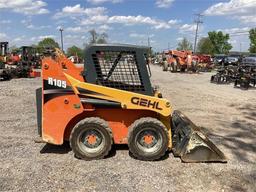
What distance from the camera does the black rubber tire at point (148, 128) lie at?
6.86m

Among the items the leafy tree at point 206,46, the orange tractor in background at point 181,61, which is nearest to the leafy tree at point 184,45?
the leafy tree at point 206,46

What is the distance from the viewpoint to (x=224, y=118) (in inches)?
448

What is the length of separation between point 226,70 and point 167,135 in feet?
61.3

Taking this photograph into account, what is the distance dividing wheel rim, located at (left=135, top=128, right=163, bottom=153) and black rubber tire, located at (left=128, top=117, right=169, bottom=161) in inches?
1.6

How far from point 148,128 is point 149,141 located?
0.82 feet

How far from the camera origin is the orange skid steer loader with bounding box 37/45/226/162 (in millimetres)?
6859

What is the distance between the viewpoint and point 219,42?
300 feet

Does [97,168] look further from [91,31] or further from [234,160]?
[91,31]

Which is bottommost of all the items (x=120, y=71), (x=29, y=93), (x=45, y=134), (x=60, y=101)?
(x=29, y=93)

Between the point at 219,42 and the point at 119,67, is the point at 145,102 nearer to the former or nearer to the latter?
the point at 119,67

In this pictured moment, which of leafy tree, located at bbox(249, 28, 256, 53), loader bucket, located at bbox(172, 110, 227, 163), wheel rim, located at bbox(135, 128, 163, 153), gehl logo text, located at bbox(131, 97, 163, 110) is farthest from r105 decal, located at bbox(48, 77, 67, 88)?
leafy tree, located at bbox(249, 28, 256, 53)

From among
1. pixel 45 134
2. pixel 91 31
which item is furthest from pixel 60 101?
pixel 91 31

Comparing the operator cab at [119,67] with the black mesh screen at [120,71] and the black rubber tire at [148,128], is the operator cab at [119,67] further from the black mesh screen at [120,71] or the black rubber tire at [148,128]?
the black rubber tire at [148,128]

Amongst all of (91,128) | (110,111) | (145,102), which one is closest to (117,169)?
(91,128)
